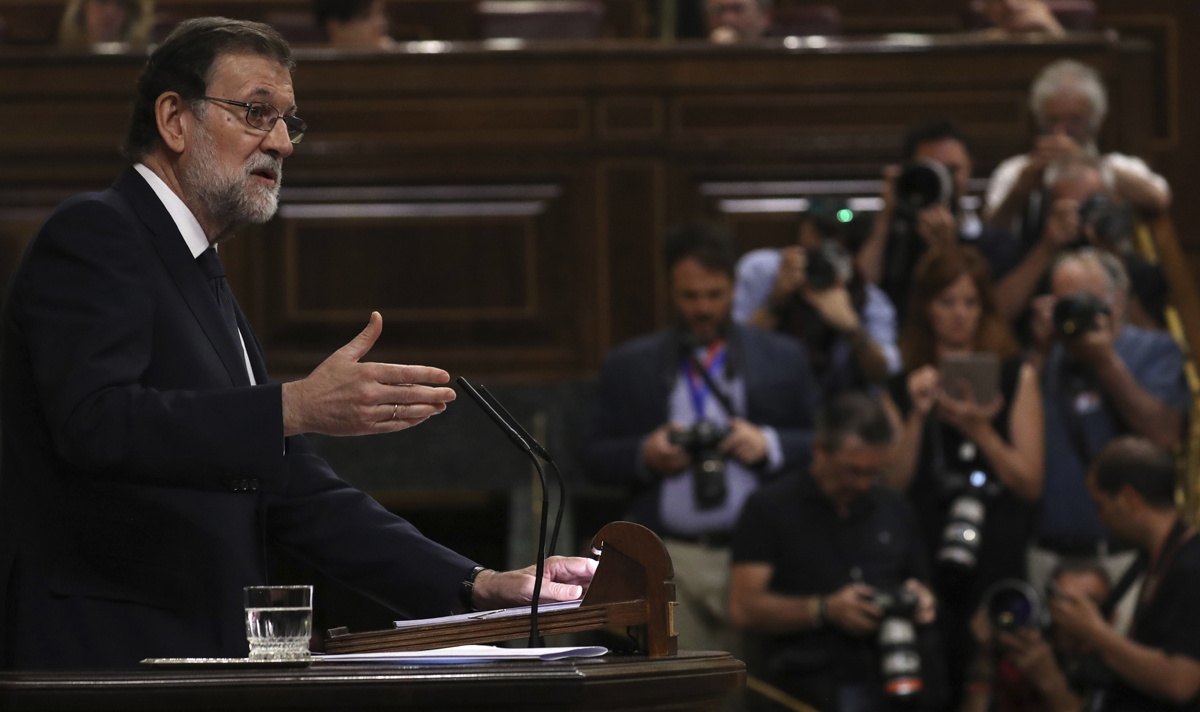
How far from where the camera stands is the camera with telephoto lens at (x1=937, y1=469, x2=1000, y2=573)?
421 cm

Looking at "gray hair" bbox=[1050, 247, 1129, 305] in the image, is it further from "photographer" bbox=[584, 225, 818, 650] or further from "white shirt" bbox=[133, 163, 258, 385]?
"white shirt" bbox=[133, 163, 258, 385]

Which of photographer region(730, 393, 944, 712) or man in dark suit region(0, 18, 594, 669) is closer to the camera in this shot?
man in dark suit region(0, 18, 594, 669)

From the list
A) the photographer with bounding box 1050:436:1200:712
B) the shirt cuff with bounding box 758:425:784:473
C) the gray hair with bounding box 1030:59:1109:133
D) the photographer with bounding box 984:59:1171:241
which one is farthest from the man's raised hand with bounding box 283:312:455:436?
the gray hair with bounding box 1030:59:1109:133

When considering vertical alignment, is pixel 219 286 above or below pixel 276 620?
above

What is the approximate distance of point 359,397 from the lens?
1.60m

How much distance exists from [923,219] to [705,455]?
106 centimetres

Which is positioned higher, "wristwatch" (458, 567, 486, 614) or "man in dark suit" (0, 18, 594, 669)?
"man in dark suit" (0, 18, 594, 669)

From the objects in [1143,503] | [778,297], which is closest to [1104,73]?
[778,297]

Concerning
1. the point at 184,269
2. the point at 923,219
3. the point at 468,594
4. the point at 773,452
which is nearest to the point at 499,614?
the point at 468,594

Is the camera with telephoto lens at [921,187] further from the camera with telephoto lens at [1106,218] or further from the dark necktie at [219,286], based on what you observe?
the dark necktie at [219,286]

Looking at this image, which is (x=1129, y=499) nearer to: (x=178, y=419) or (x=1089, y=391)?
(x=1089, y=391)

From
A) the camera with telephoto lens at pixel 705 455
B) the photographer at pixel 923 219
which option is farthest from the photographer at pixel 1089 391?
the camera with telephoto lens at pixel 705 455

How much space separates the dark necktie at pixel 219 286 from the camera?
197cm

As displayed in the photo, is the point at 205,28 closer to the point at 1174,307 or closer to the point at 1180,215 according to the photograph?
the point at 1174,307
